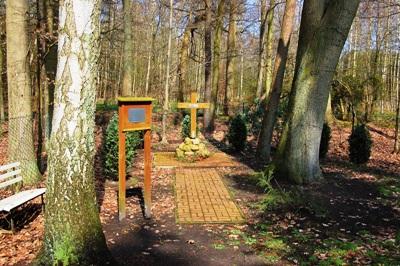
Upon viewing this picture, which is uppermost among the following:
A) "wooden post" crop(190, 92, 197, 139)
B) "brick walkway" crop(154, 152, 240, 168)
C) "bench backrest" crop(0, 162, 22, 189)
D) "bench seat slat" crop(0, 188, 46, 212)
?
"wooden post" crop(190, 92, 197, 139)

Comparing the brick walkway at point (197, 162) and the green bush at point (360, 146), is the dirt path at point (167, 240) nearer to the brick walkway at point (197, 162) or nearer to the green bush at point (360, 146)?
the brick walkway at point (197, 162)

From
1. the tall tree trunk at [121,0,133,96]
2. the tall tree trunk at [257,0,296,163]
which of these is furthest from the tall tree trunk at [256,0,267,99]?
the tall tree trunk at [257,0,296,163]

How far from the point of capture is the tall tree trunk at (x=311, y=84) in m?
7.81

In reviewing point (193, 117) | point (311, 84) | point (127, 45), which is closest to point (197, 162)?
point (193, 117)

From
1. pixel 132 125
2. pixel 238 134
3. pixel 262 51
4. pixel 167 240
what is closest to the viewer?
pixel 167 240

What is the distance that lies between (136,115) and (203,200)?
241 cm

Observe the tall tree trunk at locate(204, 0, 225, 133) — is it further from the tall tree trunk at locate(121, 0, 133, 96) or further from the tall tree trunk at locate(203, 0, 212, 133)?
the tall tree trunk at locate(121, 0, 133, 96)

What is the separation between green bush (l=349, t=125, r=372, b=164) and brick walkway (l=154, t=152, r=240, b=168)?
12.2 feet

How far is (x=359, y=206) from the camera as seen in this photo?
6.82 metres

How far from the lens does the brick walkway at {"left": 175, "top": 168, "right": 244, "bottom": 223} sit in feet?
20.9

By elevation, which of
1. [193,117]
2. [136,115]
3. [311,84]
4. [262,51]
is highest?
[262,51]

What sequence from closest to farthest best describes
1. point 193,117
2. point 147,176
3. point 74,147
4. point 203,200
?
point 74,147
point 147,176
point 203,200
point 193,117

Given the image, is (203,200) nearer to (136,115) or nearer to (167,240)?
(167,240)

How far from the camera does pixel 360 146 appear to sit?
11891mm
